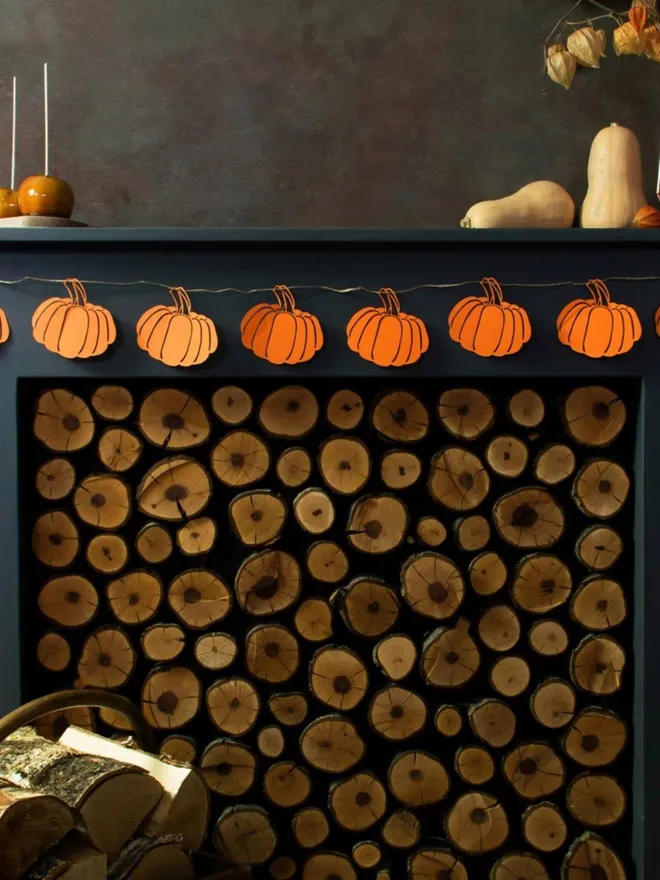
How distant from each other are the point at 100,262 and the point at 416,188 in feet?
2.71

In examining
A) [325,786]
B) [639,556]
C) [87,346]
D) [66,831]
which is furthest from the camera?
[325,786]

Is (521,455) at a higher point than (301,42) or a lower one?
lower

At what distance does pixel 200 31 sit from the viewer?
6.80ft

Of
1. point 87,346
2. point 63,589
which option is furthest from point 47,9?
point 63,589

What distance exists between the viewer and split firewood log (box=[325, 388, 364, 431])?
75.0 inches

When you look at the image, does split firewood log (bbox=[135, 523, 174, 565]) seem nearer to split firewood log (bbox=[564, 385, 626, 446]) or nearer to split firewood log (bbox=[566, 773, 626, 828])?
split firewood log (bbox=[564, 385, 626, 446])

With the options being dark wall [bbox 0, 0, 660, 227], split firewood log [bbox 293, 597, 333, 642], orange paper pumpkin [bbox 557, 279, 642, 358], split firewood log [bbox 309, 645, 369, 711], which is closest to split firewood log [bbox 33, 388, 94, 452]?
dark wall [bbox 0, 0, 660, 227]

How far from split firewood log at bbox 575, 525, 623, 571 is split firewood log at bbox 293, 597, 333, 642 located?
60cm

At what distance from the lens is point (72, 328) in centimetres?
170

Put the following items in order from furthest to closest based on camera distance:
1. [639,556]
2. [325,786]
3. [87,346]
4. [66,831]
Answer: [325,786] < [639,556] < [87,346] < [66,831]

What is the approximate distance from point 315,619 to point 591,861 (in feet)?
2.72

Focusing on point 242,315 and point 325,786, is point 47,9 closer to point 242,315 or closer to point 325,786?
point 242,315

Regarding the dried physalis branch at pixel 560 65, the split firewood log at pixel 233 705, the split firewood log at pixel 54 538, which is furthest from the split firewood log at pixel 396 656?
the dried physalis branch at pixel 560 65

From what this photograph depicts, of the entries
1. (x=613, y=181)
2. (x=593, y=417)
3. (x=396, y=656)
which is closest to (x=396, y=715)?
(x=396, y=656)
